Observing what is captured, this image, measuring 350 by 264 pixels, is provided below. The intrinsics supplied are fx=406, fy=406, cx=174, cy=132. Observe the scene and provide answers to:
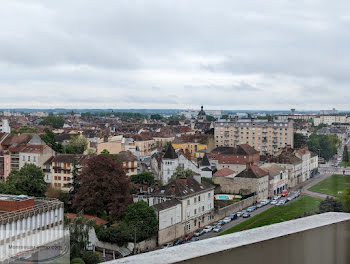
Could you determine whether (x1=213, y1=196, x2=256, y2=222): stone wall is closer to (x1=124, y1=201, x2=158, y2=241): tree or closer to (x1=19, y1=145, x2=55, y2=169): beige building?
(x1=124, y1=201, x2=158, y2=241): tree

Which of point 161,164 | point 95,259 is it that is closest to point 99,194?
point 95,259

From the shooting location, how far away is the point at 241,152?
2205 cm

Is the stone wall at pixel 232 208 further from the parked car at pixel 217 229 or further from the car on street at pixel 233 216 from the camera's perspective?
the parked car at pixel 217 229

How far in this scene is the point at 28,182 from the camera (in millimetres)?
13953

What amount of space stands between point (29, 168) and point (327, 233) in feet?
47.8

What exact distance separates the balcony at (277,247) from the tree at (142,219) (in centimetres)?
955

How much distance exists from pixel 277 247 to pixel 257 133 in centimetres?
2922

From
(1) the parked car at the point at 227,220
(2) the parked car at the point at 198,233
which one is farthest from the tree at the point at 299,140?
(2) the parked car at the point at 198,233

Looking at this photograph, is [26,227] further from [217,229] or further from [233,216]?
[233,216]

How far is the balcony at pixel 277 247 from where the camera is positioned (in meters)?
1.02

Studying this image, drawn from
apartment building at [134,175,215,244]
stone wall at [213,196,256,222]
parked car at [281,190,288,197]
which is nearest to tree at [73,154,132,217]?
apartment building at [134,175,215,244]

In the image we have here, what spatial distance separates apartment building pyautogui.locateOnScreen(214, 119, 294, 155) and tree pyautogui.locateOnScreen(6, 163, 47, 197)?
18.1m

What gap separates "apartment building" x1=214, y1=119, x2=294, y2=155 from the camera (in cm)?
2902

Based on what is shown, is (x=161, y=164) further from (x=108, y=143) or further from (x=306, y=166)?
(x=306, y=166)
